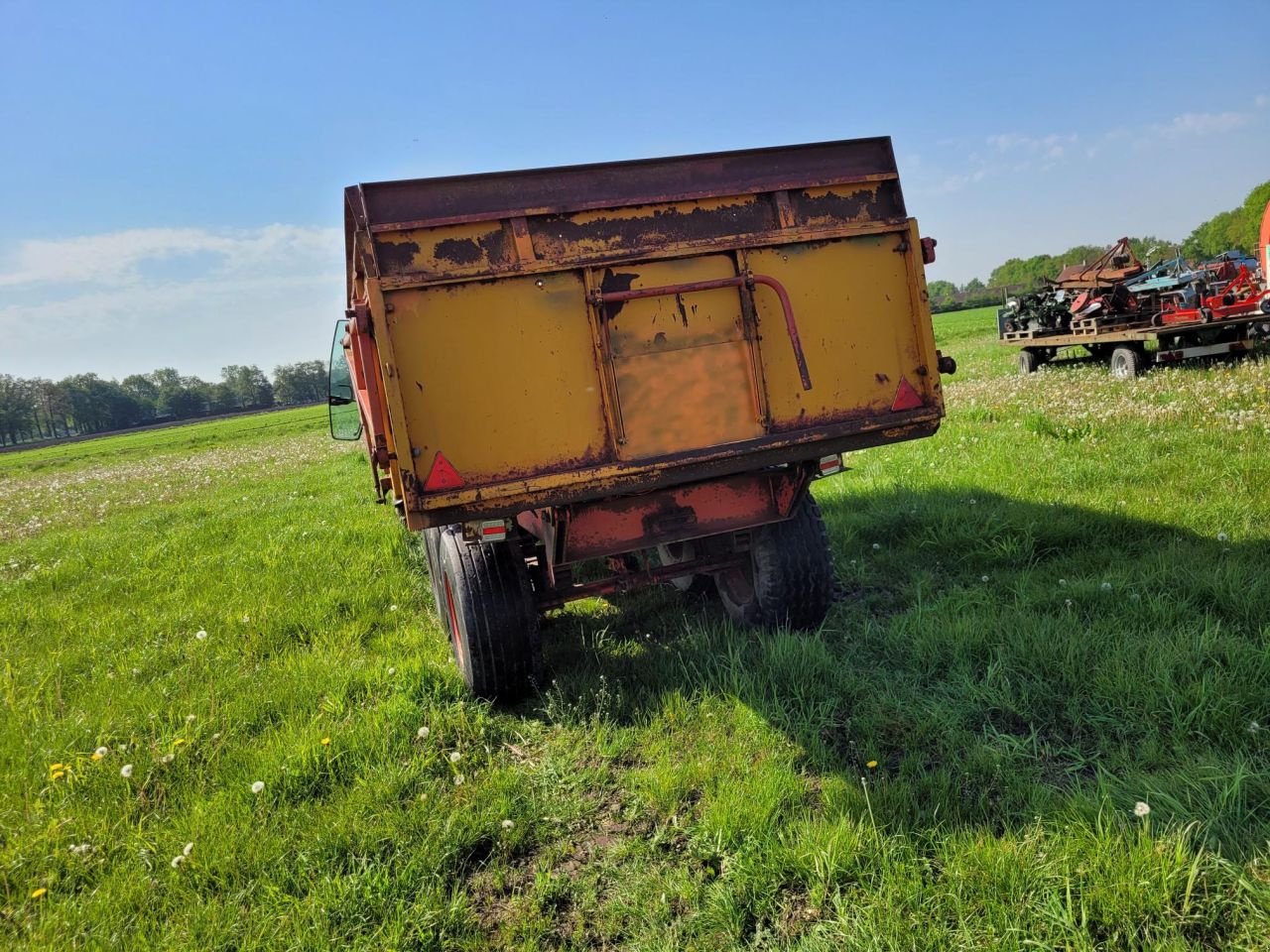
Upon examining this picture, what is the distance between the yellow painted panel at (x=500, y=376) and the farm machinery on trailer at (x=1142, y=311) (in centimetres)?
1174

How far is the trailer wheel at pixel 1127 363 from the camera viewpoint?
12398 mm

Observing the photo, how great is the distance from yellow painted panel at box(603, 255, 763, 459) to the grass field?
1.29 m

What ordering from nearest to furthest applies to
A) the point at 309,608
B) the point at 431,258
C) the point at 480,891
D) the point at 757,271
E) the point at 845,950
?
the point at 845,950
the point at 480,891
the point at 431,258
the point at 757,271
the point at 309,608

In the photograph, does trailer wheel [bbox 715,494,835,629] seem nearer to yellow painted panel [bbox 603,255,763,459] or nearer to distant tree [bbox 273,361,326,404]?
yellow painted panel [bbox 603,255,763,459]

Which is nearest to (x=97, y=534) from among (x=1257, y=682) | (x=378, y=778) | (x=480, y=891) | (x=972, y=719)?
(x=378, y=778)

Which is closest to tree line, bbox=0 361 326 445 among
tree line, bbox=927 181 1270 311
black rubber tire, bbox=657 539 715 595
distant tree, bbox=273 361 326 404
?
distant tree, bbox=273 361 326 404

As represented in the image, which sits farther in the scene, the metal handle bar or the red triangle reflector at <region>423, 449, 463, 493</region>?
the metal handle bar

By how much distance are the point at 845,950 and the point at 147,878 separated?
2.48 m

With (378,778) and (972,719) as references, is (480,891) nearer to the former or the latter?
(378,778)

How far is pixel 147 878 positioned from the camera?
9.18ft

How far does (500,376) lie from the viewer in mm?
3354

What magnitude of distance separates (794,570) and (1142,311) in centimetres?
1169

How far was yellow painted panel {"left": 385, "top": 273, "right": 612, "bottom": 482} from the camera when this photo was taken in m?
3.25

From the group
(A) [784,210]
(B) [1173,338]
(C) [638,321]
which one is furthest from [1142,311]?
(C) [638,321]
